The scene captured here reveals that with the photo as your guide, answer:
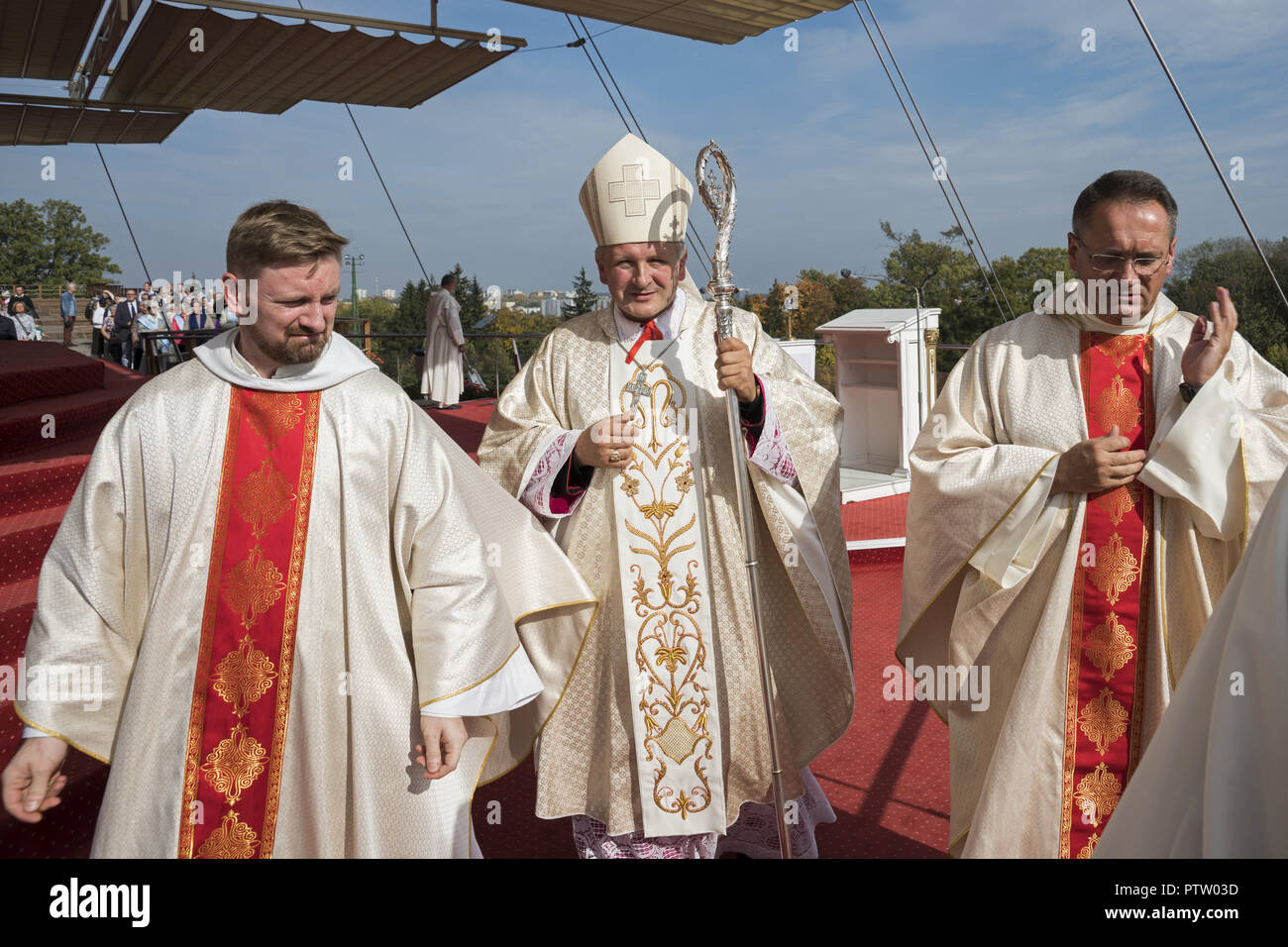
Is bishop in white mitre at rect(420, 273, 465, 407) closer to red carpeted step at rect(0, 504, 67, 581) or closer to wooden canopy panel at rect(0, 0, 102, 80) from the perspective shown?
wooden canopy panel at rect(0, 0, 102, 80)

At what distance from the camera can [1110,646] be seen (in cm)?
242

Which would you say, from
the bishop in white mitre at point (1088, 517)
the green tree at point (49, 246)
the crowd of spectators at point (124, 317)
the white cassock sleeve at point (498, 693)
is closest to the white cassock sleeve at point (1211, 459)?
the bishop in white mitre at point (1088, 517)

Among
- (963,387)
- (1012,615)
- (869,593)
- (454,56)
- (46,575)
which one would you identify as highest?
(454,56)

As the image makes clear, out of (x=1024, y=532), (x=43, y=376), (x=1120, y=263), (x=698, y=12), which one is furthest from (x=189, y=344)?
(x=1120, y=263)

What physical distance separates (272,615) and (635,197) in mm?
1345

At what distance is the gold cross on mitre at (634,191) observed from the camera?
8.31 ft

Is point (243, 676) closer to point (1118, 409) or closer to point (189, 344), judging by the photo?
point (1118, 409)

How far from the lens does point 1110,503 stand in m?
2.42

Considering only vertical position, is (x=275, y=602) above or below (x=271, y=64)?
below

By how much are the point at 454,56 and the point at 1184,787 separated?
797cm

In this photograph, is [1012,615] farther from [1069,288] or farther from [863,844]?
[863,844]

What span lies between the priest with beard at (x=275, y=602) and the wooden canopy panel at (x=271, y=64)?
17.0 feet

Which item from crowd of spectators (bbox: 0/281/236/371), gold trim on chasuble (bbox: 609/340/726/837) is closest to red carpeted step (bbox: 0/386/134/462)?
gold trim on chasuble (bbox: 609/340/726/837)
